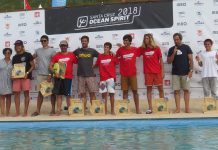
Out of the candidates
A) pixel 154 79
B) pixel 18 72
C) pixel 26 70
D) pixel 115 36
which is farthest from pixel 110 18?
pixel 18 72

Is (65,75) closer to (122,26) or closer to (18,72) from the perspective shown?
(18,72)

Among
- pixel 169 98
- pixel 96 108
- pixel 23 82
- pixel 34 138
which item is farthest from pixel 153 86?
pixel 34 138

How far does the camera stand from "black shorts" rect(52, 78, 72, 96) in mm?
12398

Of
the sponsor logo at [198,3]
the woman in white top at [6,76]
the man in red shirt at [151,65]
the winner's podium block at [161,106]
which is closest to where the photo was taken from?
the winner's podium block at [161,106]

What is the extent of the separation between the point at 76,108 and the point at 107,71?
3.91 feet

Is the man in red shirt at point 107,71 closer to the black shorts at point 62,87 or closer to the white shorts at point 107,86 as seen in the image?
the white shorts at point 107,86

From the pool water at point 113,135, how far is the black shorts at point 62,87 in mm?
1210

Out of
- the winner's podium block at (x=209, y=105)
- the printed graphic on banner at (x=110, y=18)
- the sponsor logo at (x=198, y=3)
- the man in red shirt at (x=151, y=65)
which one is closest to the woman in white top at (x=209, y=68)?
the winner's podium block at (x=209, y=105)

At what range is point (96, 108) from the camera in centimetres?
1232

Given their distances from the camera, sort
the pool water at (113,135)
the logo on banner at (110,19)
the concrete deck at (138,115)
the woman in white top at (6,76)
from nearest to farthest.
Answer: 1. the pool water at (113,135)
2. the concrete deck at (138,115)
3. the woman in white top at (6,76)
4. the logo on banner at (110,19)

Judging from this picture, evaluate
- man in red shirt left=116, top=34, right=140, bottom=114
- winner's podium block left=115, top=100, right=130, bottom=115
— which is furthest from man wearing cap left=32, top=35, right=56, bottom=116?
man in red shirt left=116, top=34, right=140, bottom=114

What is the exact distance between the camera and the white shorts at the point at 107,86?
12.4 metres

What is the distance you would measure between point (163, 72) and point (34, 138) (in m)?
4.29

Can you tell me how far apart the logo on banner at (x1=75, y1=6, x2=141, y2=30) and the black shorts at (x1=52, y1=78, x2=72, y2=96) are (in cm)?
179
